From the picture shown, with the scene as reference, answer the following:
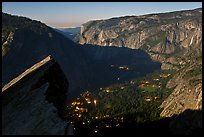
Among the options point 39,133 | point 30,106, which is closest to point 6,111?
point 30,106

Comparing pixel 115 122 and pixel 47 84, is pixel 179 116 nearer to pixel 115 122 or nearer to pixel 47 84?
pixel 115 122

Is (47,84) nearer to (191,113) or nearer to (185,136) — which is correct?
(185,136)

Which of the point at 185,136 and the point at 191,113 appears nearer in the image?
the point at 185,136

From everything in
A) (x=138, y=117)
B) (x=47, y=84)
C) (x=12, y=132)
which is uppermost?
(x=47, y=84)

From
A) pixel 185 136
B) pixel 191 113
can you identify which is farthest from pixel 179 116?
pixel 185 136

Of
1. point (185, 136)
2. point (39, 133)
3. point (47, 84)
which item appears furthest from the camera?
point (185, 136)

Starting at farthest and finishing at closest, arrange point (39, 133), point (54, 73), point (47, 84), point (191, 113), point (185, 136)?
point (191, 113) → point (185, 136) → point (54, 73) → point (47, 84) → point (39, 133)

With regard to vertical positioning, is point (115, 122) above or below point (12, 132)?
below
